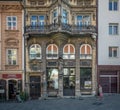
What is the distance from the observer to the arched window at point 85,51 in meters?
33.0

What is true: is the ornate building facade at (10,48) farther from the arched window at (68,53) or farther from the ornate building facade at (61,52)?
the arched window at (68,53)

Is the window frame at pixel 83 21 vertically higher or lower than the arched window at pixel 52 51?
higher

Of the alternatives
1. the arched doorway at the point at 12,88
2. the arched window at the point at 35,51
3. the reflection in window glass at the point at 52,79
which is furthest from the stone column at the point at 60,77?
the arched doorway at the point at 12,88

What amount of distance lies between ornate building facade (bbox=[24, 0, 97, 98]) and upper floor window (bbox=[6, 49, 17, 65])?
141 centimetres

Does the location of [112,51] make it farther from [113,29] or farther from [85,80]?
[85,80]

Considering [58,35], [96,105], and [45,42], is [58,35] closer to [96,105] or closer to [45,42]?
[45,42]

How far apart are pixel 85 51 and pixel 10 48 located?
353 inches

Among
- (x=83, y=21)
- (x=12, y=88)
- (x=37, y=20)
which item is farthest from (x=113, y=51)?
(x=12, y=88)

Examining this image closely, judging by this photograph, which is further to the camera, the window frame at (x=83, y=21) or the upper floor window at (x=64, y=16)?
the window frame at (x=83, y=21)

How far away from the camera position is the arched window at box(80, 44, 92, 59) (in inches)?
1301

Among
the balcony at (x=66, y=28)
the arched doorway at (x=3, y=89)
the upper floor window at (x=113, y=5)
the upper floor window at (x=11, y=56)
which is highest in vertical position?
the upper floor window at (x=113, y=5)


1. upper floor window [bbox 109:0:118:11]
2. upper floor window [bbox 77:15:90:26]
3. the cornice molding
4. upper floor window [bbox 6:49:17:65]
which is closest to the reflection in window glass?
upper floor window [bbox 6:49:17:65]

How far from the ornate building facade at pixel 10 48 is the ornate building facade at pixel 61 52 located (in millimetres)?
880

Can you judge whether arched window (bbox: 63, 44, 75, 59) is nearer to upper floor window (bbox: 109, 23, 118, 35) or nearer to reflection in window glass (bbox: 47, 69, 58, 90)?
reflection in window glass (bbox: 47, 69, 58, 90)
